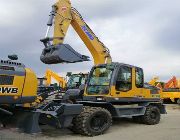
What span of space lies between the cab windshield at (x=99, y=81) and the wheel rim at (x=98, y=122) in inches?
43.4

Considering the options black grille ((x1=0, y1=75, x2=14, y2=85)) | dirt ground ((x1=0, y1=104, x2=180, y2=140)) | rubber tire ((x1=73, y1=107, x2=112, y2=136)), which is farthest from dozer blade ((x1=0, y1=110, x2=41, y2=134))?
rubber tire ((x1=73, y1=107, x2=112, y2=136))

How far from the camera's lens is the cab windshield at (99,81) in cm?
1162

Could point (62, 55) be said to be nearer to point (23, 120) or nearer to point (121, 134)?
point (23, 120)

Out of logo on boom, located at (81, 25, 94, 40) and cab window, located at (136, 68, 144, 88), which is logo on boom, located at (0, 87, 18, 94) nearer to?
cab window, located at (136, 68, 144, 88)

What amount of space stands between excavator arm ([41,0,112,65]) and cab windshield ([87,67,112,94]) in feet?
2.68

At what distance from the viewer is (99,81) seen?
39.1 ft

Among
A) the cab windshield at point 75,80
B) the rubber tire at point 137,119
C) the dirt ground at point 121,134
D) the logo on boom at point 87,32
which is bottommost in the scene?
the dirt ground at point 121,134

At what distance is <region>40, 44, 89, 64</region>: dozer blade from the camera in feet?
35.6

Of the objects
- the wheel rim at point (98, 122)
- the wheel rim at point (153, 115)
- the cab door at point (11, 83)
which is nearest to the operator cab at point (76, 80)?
the wheel rim at point (153, 115)

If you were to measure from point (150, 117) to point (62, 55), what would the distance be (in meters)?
4.41

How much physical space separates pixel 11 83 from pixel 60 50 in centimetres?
270

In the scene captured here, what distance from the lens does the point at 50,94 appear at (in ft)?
50.6

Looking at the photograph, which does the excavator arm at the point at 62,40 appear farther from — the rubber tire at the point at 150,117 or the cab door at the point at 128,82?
the rubber tire at the point at 150,117

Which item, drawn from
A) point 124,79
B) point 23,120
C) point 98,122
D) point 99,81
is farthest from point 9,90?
point 124,79
